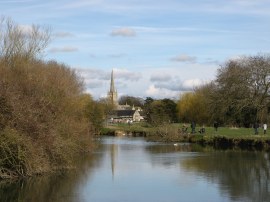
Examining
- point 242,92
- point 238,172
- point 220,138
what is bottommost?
point 238,172

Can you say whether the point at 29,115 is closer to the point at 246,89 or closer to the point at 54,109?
the point at 54,109

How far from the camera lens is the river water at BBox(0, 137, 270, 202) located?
18.8 m

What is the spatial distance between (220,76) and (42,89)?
33746 mm

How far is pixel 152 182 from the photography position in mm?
23016

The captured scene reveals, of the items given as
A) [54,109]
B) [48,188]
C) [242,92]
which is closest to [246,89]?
[242,92]

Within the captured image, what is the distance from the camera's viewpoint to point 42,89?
87.0 feet

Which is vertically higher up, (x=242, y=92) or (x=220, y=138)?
(x=242, y=92)

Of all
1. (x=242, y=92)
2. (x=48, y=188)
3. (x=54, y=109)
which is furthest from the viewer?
(x=242, y=92)

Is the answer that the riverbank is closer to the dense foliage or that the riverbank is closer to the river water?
the dense foliage

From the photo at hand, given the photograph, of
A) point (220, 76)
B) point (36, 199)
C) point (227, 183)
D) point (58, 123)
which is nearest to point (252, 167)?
point (227, 183)

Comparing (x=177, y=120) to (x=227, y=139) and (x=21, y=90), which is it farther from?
(x=21, y=90)

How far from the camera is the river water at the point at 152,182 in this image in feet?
61.7

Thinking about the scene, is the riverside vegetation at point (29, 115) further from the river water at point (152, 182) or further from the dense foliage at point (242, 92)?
the dense foliage at point (242, 92)

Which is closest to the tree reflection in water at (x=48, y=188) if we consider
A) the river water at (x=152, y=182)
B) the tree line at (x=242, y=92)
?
the river water at (x=152, y=182)
